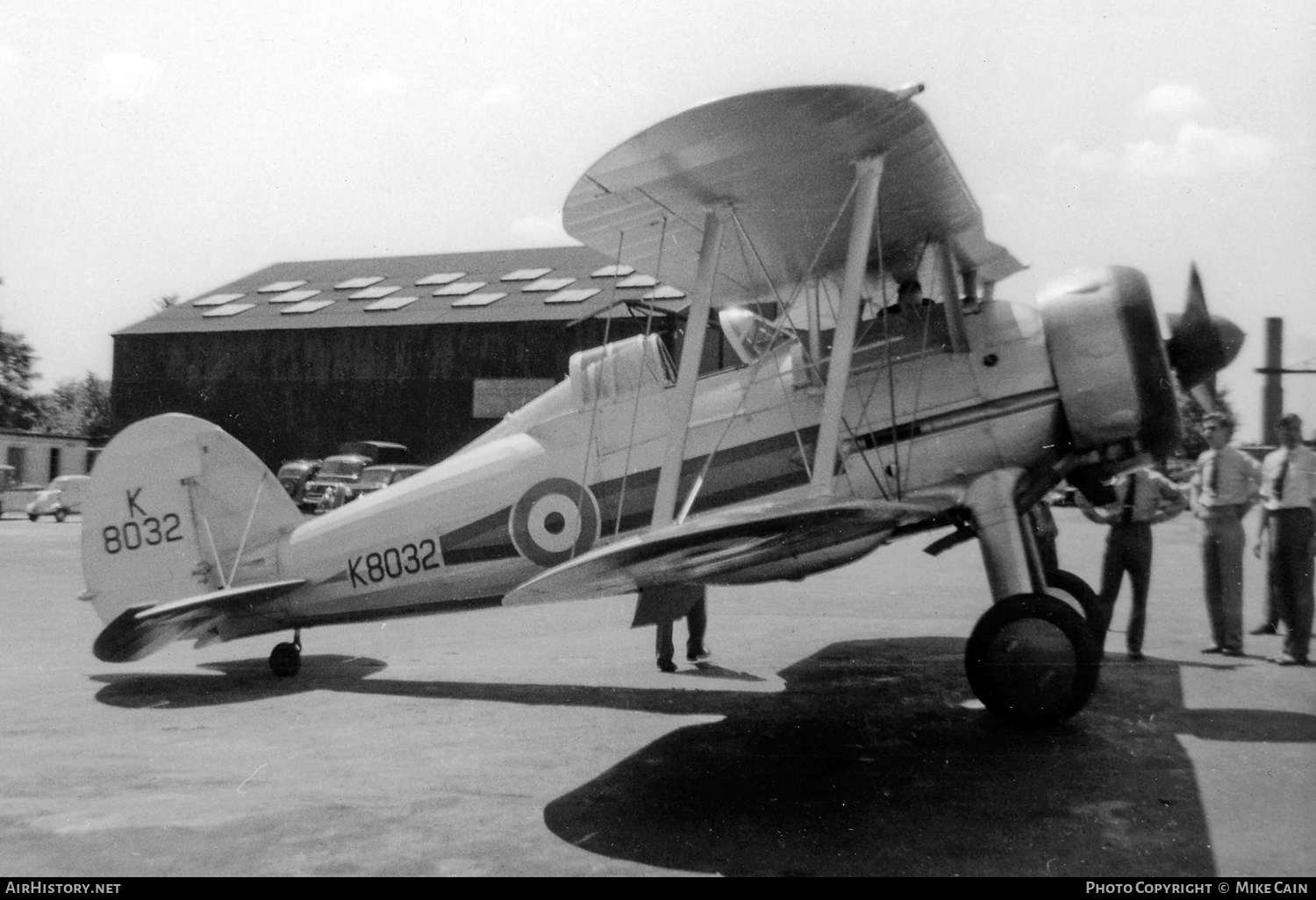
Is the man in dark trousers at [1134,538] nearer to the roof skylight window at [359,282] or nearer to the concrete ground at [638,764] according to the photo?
the concrete ground at [638,764]

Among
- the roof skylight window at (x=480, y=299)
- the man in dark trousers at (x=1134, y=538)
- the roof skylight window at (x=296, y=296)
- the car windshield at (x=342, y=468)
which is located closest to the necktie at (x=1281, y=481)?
the man in dark trousers at (x=1134, y=538)

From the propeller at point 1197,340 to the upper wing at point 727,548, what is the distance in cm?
176

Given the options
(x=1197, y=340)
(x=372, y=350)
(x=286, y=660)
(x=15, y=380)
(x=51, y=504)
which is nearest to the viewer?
(x=1197, y=340)

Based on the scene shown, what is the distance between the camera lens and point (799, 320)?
360 inches

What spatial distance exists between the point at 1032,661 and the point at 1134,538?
2.73 m

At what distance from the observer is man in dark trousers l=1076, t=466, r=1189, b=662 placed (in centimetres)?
723

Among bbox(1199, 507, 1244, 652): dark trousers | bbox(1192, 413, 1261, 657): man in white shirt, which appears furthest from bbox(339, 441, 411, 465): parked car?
bbox(1199, 507, 1244, 652): dark trousers

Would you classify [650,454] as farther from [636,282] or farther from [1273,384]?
[636,282]

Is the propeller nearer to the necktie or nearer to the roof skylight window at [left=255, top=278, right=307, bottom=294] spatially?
the necktie

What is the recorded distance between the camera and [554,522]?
6.11 meters

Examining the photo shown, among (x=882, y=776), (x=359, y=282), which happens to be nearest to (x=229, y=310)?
(x=359, y=282)

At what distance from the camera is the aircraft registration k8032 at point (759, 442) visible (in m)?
4.97

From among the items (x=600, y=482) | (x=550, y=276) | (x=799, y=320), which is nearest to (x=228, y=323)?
(x=550, y=276)

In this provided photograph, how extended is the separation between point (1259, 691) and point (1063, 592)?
3.84 ft
